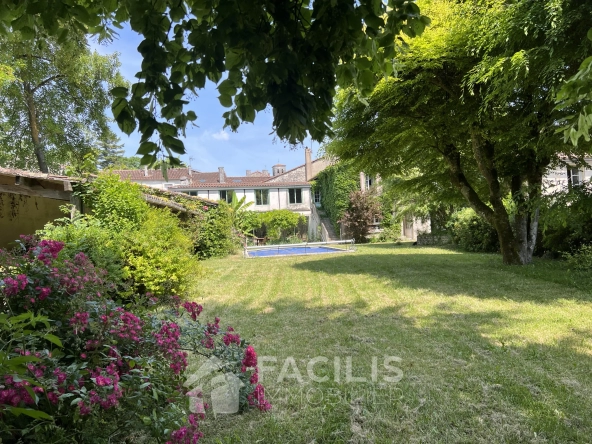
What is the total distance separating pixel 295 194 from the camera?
34.4 meters

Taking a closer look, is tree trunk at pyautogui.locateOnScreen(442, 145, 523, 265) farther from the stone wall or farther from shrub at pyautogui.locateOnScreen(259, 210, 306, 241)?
shrub at pyautogui.locateOnScreen(259, 210, 306, 241)

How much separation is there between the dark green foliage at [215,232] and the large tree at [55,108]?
6286 mm

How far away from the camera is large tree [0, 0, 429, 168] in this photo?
4.61 feet

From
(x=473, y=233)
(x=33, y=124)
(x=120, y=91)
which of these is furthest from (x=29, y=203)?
(x=473, y=233)

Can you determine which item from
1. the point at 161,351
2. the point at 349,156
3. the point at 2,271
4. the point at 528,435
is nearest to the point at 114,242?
the point at 2,271

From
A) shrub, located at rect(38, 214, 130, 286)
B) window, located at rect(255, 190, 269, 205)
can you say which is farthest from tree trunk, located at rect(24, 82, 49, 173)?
window, located at rect(255, 190, 269, 205)

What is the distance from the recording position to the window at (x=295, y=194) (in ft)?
113

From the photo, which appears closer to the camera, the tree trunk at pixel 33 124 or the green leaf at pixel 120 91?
the green leaf at pixel 120 91

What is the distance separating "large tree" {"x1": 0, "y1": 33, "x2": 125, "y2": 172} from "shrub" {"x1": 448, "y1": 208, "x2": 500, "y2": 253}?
1708cm

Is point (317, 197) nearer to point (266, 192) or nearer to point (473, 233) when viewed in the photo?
point (266, 192)

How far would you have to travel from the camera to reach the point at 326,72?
5.36 feet

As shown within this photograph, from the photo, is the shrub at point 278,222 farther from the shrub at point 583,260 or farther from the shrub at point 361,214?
the shrub at point 583,260

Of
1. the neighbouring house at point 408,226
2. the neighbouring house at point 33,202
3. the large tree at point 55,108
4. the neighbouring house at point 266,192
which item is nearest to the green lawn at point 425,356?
the neighbouring house at point 33,202

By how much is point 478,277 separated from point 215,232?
11769 mm
